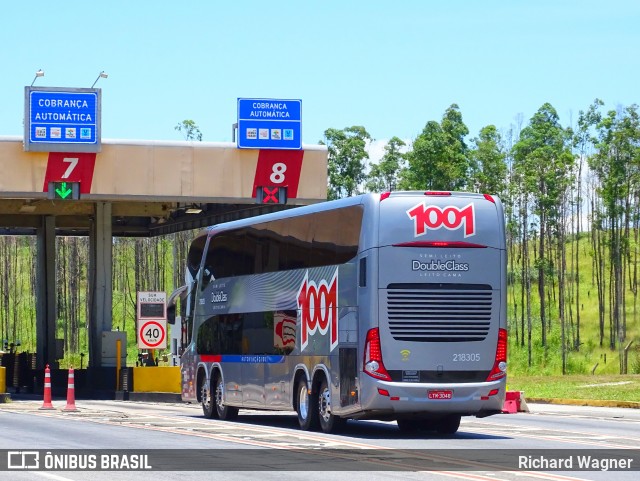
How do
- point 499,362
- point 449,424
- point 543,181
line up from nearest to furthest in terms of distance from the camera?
1. point 499,362
2. point 449,424
3. point 543,181

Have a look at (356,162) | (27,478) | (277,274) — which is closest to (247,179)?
(277,274)

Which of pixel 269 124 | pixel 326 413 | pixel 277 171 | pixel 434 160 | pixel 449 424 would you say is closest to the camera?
pixel 326 413

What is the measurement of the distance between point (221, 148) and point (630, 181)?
4504cm

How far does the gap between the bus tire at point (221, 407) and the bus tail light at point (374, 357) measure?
683 cm

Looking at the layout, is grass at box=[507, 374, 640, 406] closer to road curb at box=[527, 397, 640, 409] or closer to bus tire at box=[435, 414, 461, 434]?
road curb at box=[527, 397, 640, 409]

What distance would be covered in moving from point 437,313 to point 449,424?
7.36 ft

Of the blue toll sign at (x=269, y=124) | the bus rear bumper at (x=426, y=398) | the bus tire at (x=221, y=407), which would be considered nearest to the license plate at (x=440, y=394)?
the bus rear bumper at (x=426, y=398)

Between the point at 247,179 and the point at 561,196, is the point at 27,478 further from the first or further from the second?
the point at 561,196

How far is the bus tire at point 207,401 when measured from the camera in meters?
27.7

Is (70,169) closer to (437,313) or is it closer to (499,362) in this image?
(437,313)

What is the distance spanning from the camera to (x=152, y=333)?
36125 millimetres

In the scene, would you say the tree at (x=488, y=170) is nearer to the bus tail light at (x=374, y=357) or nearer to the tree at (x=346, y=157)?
the tree at (x=346, y=157)

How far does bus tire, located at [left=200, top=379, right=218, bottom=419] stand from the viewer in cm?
2772

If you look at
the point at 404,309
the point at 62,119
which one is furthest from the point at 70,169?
the point at 404,309
